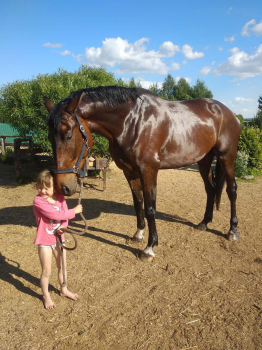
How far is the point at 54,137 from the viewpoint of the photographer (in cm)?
253

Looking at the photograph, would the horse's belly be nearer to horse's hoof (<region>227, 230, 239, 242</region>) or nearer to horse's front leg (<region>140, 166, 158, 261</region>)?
horse's front leg (<region>140, 166, 158, 261</region>)

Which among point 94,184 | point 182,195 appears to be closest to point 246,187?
point 182,195

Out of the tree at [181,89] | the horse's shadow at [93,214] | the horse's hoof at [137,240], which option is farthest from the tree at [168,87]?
the horse's hoof at [137,240]

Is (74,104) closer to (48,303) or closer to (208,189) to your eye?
(48,303)

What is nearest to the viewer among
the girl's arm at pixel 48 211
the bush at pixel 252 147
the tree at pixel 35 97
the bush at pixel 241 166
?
the girl's arm at pixel 48 211

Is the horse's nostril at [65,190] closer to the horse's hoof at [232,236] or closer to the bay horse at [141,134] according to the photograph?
the bay horse at [141,134]

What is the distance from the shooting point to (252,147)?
9.91m

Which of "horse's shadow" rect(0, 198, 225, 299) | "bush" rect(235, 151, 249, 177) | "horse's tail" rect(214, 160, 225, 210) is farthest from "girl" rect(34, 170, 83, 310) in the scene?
"bush" rect(235, 151, 249, 177)

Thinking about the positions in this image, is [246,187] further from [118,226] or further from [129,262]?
[129,262]

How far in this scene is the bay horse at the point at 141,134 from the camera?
2.55 meters

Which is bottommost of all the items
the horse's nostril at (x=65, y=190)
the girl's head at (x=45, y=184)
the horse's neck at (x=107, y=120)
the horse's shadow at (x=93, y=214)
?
the horse's shadow at (x=93, y=214)

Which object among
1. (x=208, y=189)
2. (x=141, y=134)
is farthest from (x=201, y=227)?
(x=141, y=134)

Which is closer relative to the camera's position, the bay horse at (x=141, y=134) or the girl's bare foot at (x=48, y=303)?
the girl's bare foot at (x=48, y=303)

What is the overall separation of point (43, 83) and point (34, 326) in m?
6.32
